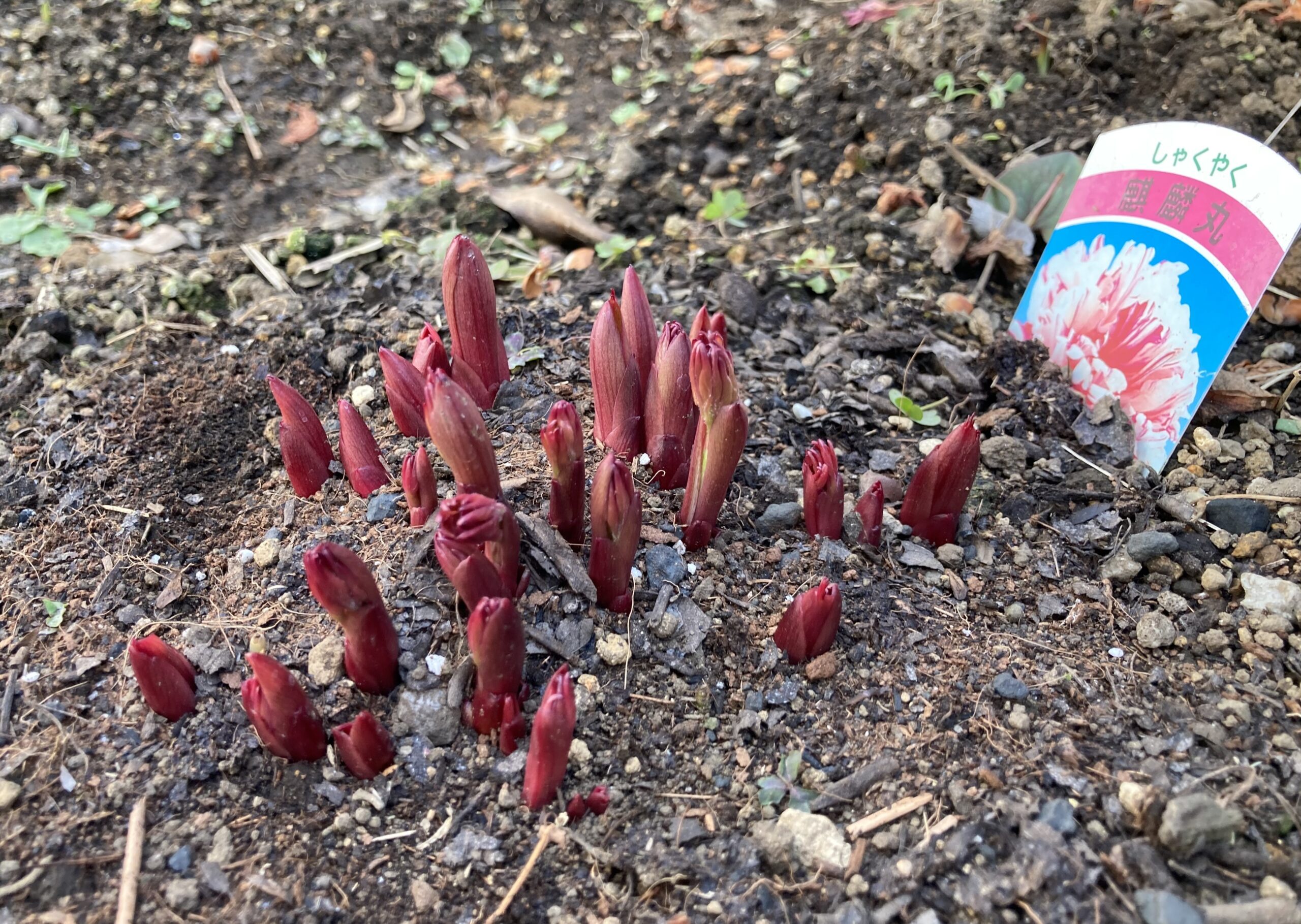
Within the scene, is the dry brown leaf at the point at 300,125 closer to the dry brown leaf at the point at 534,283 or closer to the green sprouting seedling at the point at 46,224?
the green sprouting seedling at the point at 46,224

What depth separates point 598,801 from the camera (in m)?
1.97

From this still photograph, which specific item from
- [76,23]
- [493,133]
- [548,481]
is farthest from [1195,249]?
[76,23]

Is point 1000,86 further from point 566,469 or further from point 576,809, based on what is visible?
point 576,809

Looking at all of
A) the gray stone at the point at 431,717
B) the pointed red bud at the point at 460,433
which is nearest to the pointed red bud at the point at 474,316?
the pointed red bud at the point at 460,433

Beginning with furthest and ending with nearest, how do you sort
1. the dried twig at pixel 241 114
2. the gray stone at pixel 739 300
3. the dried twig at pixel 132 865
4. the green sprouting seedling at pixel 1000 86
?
the dried twig at pixel 241 114, the green sprouting seedling at pixel 1000 86, the gray stone at pixel 739 300, the dried twig at pixel 132 865

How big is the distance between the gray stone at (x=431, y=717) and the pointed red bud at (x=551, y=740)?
0.21 meters

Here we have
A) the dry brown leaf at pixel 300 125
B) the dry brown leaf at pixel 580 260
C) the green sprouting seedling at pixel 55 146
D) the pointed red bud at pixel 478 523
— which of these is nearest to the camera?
the pointed red bud at pixel 478 523

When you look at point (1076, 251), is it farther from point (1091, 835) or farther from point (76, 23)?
point (76, 23)

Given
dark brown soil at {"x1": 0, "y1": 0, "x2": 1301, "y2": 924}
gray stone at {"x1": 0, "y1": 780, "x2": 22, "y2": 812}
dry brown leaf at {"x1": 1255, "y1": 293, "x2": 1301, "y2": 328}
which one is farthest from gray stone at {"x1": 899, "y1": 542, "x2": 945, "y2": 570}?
gray stone at {"x1": 0, "y1": 780, "x2": 22, "y2": 812}

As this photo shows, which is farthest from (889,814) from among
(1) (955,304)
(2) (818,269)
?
(2) (818,269)

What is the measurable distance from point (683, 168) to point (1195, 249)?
2.11 metres

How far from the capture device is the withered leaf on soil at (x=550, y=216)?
3.76 m

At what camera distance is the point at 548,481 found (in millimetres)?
2465

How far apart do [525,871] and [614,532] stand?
0.72 m
